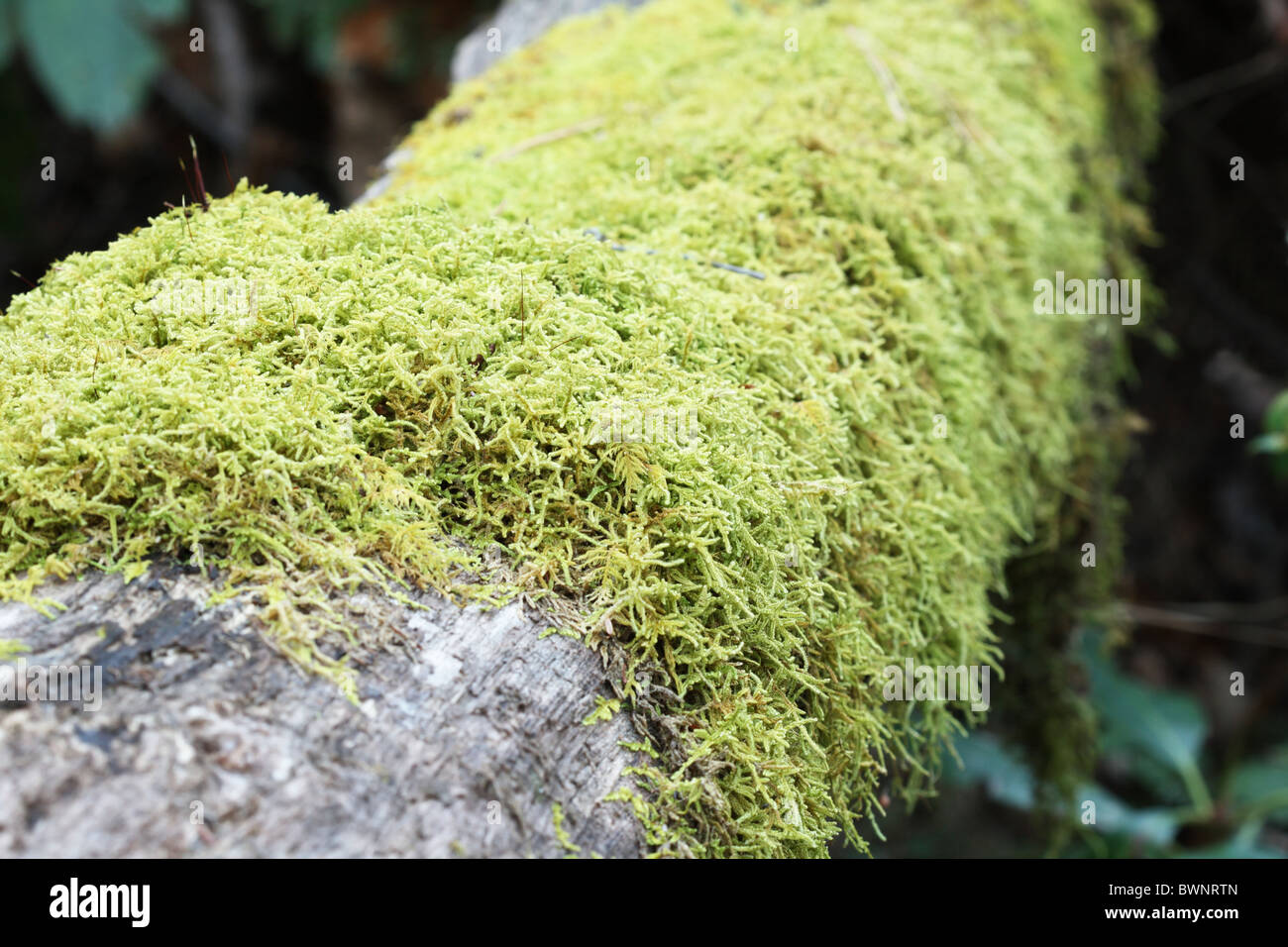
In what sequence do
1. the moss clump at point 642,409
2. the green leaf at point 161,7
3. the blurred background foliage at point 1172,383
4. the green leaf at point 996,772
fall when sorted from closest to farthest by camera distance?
1. the moss clump at point 642,409
2. the green leaf at point 996,772
3. the blurred background foliage at point 1172,383
4. the green leaf at point 161,7

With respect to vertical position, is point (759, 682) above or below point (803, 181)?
below

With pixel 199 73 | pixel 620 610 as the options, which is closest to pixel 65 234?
pixel 199 73

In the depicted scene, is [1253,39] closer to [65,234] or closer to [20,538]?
[20,538]

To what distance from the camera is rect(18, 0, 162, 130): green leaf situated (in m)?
4.35

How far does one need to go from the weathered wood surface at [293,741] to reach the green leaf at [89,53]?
4.44 m

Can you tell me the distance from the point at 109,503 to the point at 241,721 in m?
0.36

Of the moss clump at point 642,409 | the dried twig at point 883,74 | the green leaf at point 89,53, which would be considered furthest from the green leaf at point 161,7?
the dried twig at point 883,74

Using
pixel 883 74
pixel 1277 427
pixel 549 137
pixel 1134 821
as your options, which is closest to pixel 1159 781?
pixel 1134 821

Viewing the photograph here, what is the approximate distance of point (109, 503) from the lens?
42.4 inches

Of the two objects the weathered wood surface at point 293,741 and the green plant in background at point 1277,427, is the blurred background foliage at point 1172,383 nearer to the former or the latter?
the green plant in background at point 1277,427

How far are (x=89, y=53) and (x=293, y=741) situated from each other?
4.78m

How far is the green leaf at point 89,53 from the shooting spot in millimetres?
4348

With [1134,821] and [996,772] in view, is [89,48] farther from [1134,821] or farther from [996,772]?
[1134,821]
